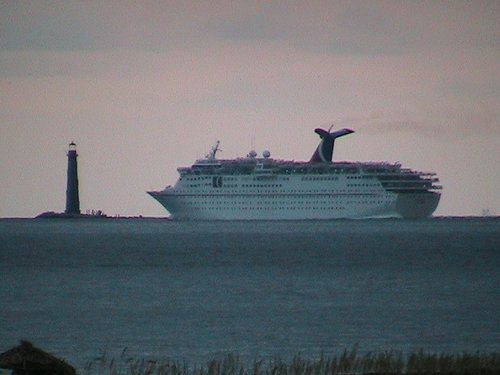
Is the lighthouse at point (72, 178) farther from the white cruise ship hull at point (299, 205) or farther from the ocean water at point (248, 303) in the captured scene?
the ocean water at point (248, 303)

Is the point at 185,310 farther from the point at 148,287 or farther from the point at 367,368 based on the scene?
the point at 367,368

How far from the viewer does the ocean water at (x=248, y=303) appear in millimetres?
32469

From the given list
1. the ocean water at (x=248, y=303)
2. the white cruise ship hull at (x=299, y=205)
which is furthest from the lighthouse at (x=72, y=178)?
the ocean water at (x=248, y=303)

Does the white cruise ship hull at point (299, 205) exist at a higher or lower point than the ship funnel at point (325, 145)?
lower

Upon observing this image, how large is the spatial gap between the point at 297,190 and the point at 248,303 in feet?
284

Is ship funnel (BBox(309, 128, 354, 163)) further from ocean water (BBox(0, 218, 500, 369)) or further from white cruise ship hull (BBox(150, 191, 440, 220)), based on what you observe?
ocean water (BBox(0, 218, 500, 369))

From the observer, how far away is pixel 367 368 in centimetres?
2347

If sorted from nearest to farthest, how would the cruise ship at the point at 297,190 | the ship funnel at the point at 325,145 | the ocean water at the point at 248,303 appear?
the ocean water at the point at 248,303 < the cruise ship at the point at 297,190 < the ship funnel at the point at 325,145

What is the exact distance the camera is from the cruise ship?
427 ft

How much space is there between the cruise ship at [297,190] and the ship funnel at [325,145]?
7012 mm

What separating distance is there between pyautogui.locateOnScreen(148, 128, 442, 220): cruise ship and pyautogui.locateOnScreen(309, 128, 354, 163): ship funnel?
701 centimetres

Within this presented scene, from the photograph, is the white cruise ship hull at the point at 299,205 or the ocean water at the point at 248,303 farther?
the white cruise ship hull at the point at 299,205

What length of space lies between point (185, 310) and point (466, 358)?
19.0m

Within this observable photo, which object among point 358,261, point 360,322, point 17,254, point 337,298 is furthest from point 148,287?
point 17,254
